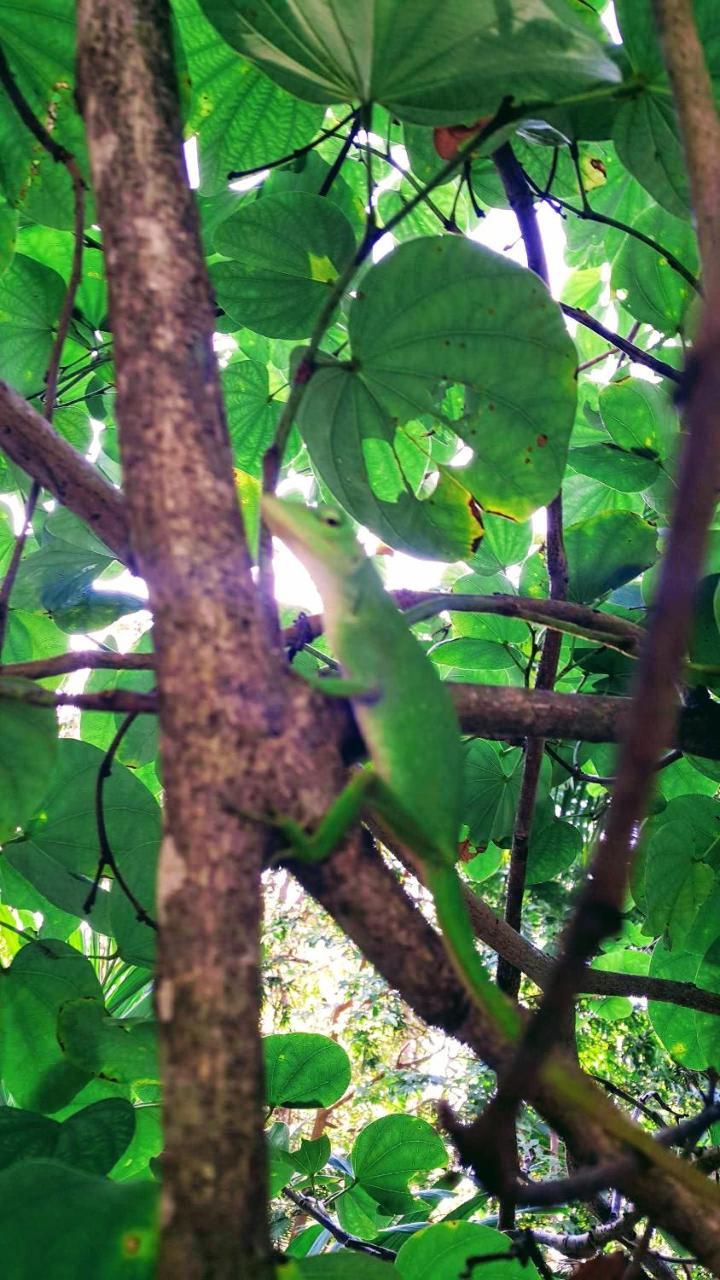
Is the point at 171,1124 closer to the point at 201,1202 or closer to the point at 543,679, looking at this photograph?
the point at 201,1202

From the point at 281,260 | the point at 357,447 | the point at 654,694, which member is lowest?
the point at 654,694

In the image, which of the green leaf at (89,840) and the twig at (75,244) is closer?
the twig at (75,244)

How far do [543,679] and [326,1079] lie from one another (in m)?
0.72

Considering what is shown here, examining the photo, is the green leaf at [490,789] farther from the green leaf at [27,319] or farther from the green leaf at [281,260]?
the green leaf at [27,319]

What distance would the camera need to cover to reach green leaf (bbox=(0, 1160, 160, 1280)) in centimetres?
66

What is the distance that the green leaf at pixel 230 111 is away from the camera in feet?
4.22

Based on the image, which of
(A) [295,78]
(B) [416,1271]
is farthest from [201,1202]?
(A) [295,78]

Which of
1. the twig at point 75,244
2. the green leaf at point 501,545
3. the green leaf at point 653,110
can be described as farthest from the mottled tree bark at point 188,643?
the green leaf at point 501,545

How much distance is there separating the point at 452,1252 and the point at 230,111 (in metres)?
1.51

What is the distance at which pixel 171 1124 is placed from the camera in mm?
441

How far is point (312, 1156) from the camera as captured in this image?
172 centimetres

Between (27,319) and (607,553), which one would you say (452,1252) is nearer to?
(607,553)

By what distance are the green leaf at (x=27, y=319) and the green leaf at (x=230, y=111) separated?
11.7 inches

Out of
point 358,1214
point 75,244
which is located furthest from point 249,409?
point 358,1214
